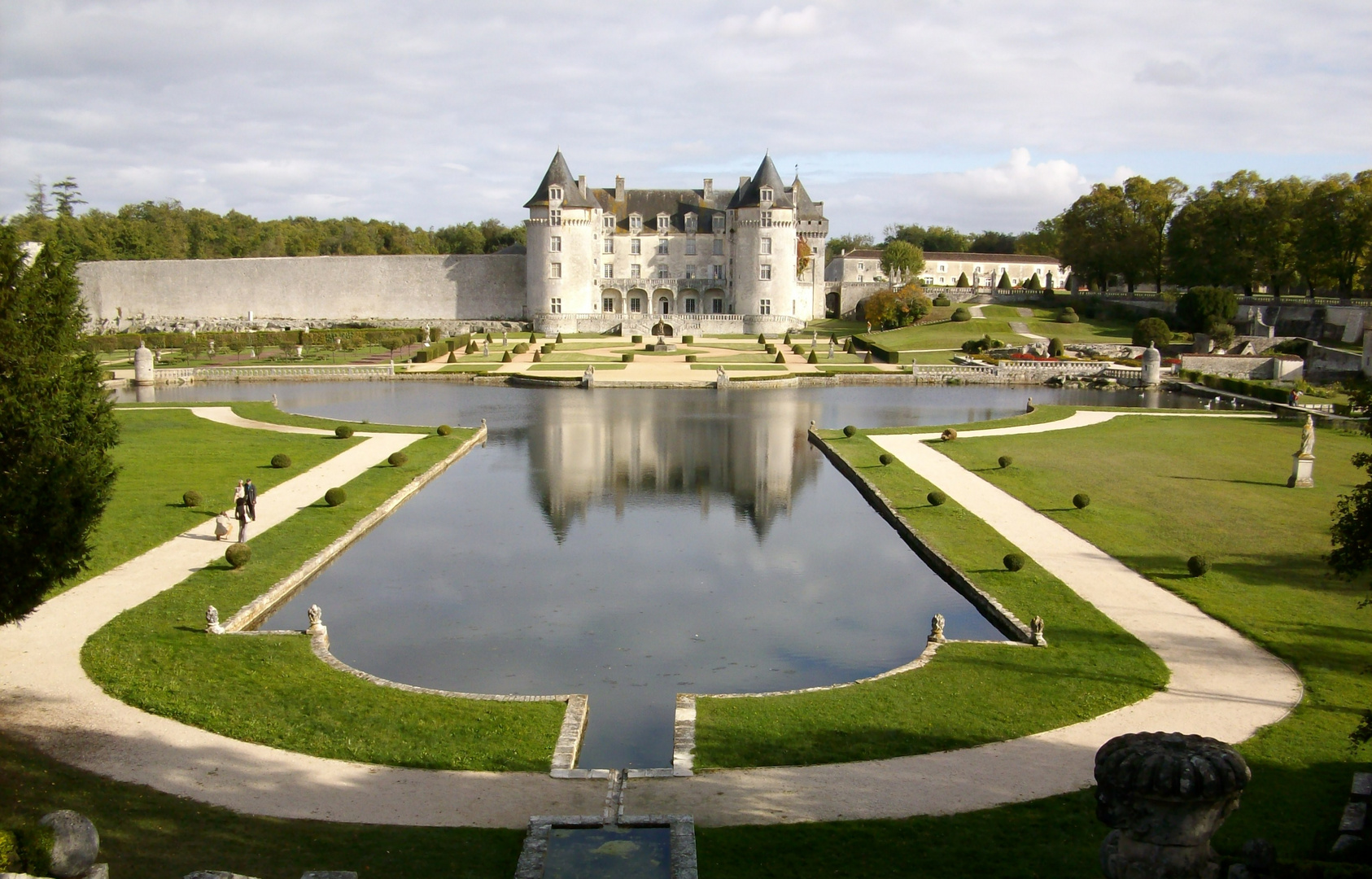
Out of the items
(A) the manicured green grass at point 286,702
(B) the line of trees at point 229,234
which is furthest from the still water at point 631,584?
(B) the line of trees at point 229,234

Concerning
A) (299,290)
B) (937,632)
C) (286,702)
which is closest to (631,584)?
(937,632)

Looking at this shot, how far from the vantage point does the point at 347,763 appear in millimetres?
8375

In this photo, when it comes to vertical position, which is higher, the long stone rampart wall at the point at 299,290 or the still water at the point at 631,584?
the long stone rampart wall at the point at 299,290

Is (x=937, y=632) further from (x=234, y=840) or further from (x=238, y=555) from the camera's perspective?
(x=238, y=555)

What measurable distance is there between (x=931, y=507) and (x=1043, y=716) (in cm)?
876

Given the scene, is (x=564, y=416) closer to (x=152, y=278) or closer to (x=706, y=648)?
(x=706, y=648)

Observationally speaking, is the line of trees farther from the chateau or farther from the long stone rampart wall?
the chateau

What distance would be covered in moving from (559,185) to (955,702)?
5560 centimetres

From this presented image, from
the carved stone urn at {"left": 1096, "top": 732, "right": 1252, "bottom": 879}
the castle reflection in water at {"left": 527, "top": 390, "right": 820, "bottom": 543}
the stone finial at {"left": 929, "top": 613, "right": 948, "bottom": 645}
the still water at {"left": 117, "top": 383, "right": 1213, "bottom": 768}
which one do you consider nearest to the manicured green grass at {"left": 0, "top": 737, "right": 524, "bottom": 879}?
the still water at {"left": 117, "top": 383, "right": 1213, "bottom": 768}

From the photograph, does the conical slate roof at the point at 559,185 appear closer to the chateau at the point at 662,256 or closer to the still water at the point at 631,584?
the chateau at the point at 662,256

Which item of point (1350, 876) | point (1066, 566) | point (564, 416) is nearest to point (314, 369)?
point (564, 416)

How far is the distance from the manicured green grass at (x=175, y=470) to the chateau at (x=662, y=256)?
34.5 m

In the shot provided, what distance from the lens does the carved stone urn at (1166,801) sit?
363 cm

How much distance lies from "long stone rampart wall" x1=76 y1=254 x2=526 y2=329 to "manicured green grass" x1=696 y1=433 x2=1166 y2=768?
58.7m
